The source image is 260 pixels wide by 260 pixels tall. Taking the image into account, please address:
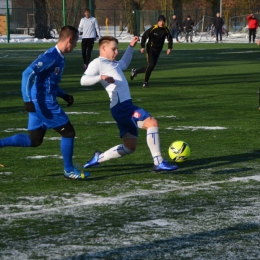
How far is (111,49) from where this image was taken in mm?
8516

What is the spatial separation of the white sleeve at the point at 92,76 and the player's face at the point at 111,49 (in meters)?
0.14

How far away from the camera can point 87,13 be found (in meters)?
28.5

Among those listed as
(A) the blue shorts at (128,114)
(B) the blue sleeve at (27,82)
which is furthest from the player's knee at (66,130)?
(A) the blue shorts at (128,114)

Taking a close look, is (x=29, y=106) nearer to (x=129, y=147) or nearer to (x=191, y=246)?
(x=129, y=147)

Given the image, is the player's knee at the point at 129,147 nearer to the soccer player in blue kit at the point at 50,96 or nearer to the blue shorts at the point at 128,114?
the blue shorts at the point at 128,114

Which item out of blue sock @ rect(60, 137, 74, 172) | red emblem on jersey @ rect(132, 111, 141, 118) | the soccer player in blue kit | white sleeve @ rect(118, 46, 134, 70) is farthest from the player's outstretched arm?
blue sock @ rect(60, 137, 74, 172)

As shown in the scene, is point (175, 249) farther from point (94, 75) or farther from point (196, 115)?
point (196, 115)

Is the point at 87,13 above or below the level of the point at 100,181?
above

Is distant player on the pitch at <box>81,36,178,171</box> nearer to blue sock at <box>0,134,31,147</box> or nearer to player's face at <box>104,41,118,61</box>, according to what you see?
player's face at <box>104,41,118,61</box>

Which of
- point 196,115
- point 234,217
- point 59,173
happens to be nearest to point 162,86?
point 196,115

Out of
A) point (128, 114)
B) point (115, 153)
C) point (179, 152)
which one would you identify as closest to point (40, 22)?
point (179, 152)

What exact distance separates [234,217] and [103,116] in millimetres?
7698

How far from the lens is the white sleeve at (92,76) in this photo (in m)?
8.27

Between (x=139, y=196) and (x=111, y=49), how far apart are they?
1.89 m
